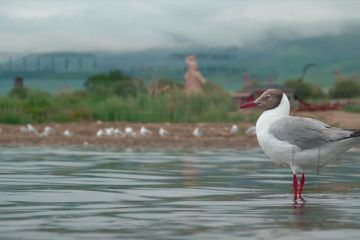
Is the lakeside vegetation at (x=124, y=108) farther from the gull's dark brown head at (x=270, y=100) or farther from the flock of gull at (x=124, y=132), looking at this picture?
the gull's dark brown head at (x=270, y=100)

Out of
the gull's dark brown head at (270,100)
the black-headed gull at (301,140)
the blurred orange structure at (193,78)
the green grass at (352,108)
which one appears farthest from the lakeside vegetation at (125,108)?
the black-headed gull at (301,140)

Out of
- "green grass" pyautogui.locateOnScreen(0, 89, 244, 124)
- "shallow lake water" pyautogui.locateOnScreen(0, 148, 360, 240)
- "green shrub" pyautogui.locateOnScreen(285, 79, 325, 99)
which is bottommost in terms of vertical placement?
"shallow lake water" pyautogui.locateOnScreen(0, 148, 360, 240)

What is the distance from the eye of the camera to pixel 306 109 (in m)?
40.9

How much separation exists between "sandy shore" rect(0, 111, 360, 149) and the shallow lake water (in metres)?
5.96

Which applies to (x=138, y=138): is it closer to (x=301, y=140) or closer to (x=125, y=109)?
(x=125, y=109)

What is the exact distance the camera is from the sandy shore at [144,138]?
90.4ft

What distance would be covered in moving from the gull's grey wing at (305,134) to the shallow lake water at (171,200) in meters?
0.72

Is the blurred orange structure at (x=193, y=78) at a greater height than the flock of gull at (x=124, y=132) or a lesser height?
greater

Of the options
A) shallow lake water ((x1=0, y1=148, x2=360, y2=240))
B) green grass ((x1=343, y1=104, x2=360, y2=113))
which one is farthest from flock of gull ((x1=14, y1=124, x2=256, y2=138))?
green grass ((x1=343, y1=104, x2=360, y2=113))

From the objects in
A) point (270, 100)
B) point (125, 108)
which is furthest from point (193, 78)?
point (270, 100)

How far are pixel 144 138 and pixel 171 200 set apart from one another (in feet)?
55.1

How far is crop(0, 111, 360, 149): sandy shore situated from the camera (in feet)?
90.4

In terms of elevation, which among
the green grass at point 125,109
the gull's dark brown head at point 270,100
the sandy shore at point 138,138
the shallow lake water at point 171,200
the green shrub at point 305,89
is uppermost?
the green shrub at point 305,89

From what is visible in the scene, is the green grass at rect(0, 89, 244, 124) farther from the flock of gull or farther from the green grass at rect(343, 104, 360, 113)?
the green grass at rect(343, 104, 360, 113)
